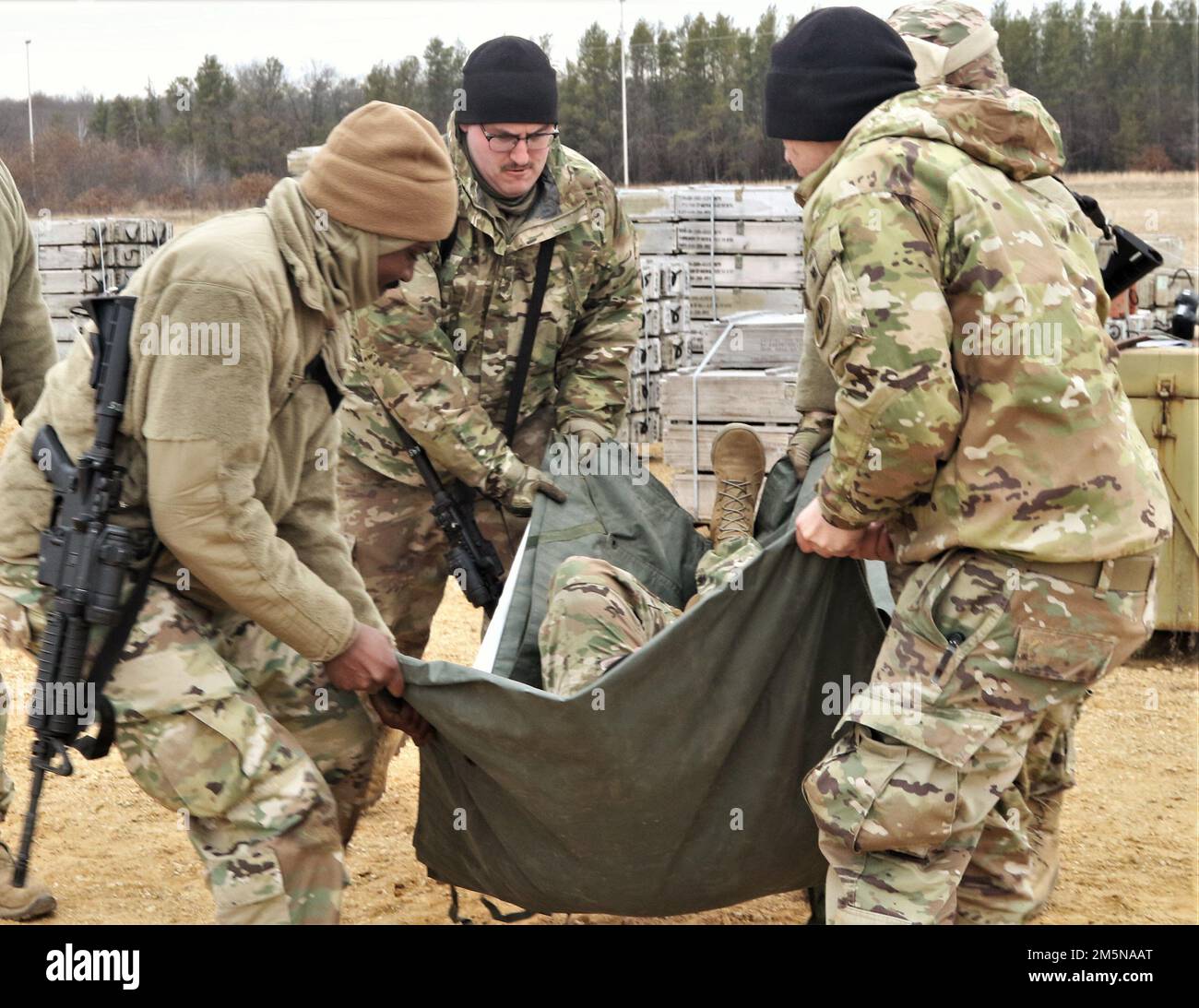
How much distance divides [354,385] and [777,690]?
1.99 meters

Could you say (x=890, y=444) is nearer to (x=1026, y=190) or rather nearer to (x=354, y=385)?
(x=1026, y=190)

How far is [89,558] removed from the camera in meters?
2.96

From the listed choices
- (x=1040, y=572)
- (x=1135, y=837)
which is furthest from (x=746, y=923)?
(x=1040, y=572)

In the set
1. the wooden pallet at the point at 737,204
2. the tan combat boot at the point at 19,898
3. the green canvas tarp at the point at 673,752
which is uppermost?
the wooden pallet at the point at 737,204

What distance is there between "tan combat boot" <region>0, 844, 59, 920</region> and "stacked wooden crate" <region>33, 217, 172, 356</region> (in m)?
10.9

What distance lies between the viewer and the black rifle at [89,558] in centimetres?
292

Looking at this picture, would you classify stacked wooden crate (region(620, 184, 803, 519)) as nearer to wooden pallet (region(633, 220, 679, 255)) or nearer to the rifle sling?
wooden pallet (region(633, 220, 679, 255))

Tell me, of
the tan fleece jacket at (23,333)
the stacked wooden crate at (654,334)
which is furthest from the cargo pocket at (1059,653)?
the stacked wooden crate at (654,334)

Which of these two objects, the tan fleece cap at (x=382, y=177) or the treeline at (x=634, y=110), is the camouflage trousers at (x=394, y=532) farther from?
the treeline at (x=634, y=110)

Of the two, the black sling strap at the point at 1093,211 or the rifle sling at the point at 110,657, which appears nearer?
the rifle sling at the point at 110,657

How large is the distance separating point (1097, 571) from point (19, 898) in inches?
120

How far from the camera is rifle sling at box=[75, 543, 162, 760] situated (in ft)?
9.86

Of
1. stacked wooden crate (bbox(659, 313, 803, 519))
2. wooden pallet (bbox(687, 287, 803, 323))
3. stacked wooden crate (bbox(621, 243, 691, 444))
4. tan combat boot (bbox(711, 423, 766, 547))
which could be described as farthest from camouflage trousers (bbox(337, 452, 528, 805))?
wooden pallet (bbox(687, 287, 803, 323))

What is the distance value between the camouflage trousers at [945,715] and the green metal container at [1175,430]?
11.3 feet
